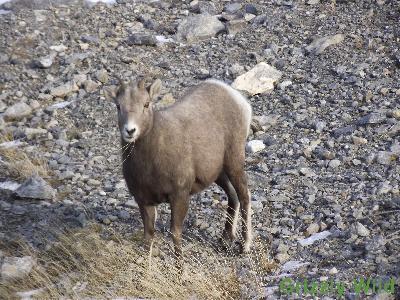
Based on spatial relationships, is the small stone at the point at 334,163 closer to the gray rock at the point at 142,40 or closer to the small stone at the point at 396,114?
the small stone at the point at 396,114

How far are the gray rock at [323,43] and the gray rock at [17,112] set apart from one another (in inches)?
212

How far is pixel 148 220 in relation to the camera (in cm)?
754

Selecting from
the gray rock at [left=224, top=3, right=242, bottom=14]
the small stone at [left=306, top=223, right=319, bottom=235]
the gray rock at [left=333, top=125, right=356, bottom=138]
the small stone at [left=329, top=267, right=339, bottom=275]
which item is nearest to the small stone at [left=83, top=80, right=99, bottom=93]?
the gray rock at [left=224, top=3, right=242, bottom=14]

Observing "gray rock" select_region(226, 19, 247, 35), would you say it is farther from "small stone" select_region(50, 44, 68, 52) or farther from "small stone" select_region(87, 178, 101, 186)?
"small stone" select_region(87, 178, 101, 186)

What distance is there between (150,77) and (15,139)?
2790mm

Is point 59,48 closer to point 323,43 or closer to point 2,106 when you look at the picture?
point 2,106

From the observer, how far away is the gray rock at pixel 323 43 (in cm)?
1346

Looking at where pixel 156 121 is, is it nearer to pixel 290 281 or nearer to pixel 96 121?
pixel 290 281

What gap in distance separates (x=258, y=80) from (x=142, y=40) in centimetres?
321

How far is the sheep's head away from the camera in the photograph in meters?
6.87

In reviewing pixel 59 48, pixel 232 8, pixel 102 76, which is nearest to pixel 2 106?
pixel 102 76

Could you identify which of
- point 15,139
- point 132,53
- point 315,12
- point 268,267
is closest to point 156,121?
point 268,267

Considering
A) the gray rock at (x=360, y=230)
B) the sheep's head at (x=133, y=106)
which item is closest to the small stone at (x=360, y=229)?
the gray rock at (x=360, y=230)

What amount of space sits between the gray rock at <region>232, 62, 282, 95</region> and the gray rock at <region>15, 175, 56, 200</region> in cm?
404
